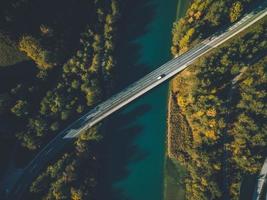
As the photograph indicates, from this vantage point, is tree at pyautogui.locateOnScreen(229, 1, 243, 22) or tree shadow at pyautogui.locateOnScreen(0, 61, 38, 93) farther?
tree at pyautogui.locateOnScreen(229, 1, 243, 22)

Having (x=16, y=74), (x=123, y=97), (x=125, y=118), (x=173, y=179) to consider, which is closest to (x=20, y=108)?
(x=16, y=74)

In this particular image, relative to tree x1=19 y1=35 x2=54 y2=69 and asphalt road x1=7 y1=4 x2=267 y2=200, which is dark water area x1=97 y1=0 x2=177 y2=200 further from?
tree x1=19 y1=35 x2=54 y2=69

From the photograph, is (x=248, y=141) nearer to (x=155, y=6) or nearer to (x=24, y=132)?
(x=155, y=6)

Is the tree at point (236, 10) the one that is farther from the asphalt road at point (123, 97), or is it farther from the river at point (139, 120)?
the river at point (139, 120)

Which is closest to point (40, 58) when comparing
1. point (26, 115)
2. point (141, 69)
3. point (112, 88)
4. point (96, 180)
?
point (26, 115)

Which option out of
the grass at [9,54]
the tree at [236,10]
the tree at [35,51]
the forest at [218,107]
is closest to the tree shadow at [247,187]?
the forest at [218,107]

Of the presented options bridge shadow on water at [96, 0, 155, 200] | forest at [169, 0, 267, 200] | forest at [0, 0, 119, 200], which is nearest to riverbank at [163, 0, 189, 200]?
forest at [169, 0, 267, 200]
